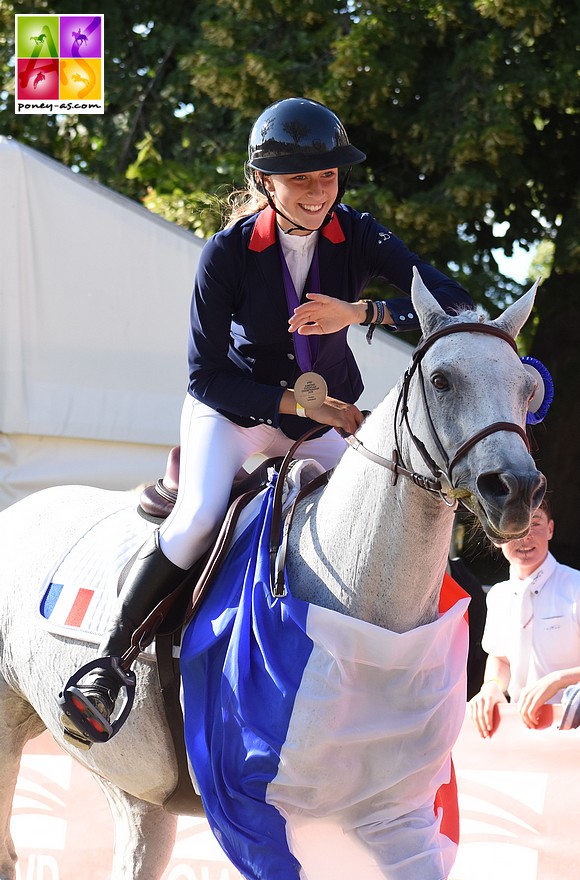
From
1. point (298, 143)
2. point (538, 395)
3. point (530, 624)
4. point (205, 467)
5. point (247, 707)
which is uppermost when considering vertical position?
point (298, 143)

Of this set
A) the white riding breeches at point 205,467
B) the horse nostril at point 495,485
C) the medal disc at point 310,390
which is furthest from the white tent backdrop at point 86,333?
the horse nostril at point 495,485

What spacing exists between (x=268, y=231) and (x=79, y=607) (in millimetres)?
1504

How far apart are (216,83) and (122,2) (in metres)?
2.65

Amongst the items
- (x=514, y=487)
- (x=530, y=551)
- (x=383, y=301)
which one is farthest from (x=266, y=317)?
(x=530, y=551)

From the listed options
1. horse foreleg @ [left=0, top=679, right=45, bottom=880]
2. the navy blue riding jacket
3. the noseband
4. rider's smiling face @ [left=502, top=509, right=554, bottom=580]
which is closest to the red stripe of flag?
horse foreleg @ [left=0, top=679, right=45, bottom=880]

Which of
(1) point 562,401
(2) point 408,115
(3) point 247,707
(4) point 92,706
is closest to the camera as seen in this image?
(3) point 247,707

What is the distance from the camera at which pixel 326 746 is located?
3.10 meters

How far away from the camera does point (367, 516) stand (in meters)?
3.17

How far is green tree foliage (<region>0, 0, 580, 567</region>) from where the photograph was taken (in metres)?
9.41

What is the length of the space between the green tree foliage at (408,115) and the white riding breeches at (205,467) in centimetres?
547

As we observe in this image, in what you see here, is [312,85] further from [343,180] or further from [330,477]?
[330,477]

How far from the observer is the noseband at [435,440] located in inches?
107

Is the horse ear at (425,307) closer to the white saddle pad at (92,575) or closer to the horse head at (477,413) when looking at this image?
the horse head at (477,413)

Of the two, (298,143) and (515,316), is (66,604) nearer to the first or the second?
(298,143)
